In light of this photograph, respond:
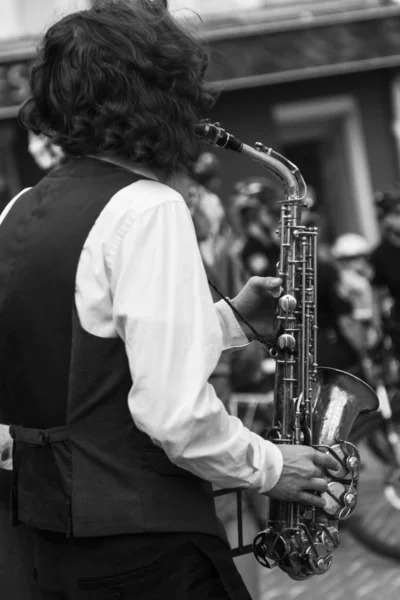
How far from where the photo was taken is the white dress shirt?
1.82 meters

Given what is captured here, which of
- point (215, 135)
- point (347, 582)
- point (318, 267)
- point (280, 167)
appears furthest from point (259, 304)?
point (318, 267)

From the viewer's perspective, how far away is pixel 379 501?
5.35m

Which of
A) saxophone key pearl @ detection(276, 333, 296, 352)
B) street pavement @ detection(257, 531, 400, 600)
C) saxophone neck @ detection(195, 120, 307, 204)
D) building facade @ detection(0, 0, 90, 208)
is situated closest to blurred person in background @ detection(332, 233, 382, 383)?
street pavement @ detection(257, 531, 400, 600)

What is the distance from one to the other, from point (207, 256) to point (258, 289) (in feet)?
7.80

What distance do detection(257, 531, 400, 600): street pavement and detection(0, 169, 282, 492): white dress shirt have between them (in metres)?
2.86

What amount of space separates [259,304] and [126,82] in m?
0.73

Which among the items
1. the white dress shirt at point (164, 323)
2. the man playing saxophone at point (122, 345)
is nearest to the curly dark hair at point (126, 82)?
the man playing saxophone at point (122, 345)

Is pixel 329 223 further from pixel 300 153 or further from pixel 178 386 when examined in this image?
pixel 178 386

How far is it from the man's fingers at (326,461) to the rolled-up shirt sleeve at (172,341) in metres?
0.23

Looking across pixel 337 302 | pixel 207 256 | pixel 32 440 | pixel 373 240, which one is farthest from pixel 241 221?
pixel 373 240

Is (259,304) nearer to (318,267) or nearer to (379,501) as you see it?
(379,501)

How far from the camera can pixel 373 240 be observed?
13.1 m

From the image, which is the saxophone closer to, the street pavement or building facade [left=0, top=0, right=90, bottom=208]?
the street pavement

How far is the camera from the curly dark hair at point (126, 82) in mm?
1948
